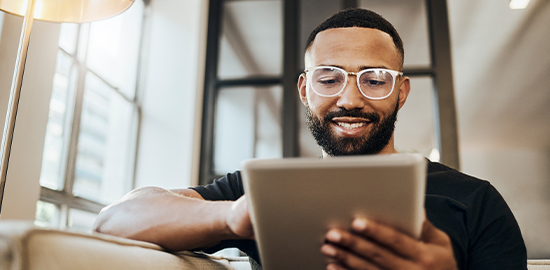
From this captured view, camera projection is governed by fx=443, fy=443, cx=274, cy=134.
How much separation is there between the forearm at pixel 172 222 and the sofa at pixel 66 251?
0.29 feet

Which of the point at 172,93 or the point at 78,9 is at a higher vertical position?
the point at 172,93

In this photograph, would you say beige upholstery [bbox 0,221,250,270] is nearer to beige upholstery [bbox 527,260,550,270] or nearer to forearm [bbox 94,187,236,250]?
forearm [bbox 94,187,236,250]

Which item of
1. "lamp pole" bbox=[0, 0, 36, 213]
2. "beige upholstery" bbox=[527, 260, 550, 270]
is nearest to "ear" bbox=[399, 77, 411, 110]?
"beige upholstery" bbox=[527, 260, 550, 270]

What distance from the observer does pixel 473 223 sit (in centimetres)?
91

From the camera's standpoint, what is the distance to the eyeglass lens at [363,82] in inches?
47.4

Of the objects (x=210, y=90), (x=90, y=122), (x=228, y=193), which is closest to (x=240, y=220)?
(x=228, y=193)

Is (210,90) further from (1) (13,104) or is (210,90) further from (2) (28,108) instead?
(1) (13,104)

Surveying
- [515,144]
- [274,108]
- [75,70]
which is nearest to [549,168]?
[515,144]

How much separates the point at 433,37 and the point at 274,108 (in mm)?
1298

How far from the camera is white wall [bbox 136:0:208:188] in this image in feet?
10.5

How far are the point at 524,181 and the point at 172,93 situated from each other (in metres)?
2.71

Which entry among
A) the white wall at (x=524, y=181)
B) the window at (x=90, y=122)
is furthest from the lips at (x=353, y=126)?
the white wall at (x=524, y=181)

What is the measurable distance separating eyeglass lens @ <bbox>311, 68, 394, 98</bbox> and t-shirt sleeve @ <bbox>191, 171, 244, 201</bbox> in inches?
13.5

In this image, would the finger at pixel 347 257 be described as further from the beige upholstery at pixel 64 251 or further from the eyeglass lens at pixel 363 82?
the eyeglass lens at pixel 363 82
